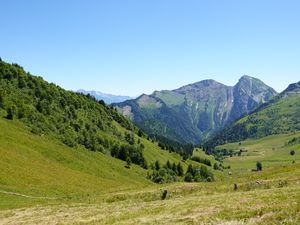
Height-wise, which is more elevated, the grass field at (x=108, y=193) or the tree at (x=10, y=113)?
the tree at (x=10, y=113)

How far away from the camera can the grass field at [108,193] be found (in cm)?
2875

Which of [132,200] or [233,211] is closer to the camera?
[233,211]

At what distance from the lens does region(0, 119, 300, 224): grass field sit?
94.3ft

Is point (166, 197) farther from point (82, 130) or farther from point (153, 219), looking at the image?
point (82, 130)

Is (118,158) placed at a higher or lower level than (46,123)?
lower

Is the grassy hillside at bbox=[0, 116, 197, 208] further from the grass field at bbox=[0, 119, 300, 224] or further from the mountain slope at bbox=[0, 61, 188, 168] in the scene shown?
the mountain slope at bbox=[0, 61, 188, 168]

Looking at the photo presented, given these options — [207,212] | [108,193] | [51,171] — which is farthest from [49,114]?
[207,212]

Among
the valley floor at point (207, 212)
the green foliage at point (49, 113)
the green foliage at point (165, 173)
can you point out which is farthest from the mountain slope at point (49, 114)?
the valley floor at point (207, 212)

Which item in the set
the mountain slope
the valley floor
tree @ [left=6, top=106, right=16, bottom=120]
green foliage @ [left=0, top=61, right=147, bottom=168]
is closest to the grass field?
the valley floor

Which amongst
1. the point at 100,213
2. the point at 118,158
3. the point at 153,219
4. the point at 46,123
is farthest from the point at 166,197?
the point at 118,158

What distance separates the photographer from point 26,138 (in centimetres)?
12106

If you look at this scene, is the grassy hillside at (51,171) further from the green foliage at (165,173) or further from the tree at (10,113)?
the green foliage at (165,173)

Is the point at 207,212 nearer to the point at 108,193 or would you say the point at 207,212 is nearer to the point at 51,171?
the point at 108,193

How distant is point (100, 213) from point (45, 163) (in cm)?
7315
